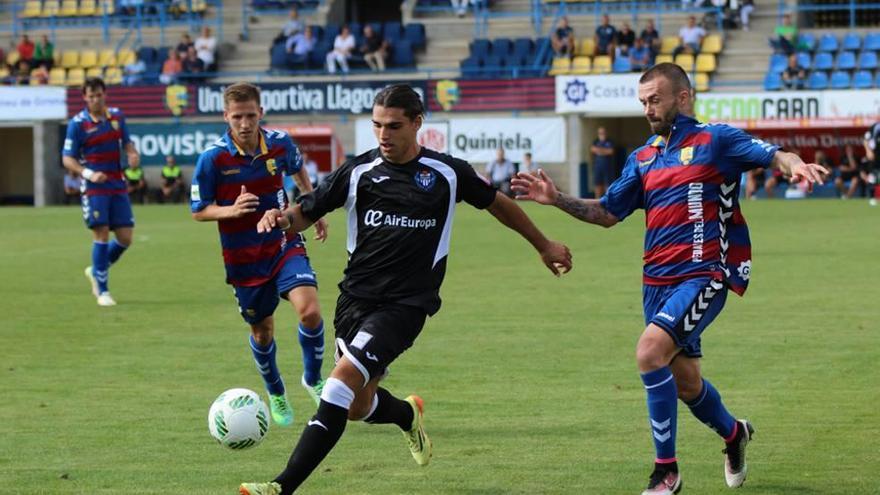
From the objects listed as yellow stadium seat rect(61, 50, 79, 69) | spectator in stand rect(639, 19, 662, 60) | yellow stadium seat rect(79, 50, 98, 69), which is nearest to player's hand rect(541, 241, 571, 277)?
spectator in stand rect(639, 19, 662, 60)

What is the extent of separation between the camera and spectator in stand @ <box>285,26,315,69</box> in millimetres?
42625

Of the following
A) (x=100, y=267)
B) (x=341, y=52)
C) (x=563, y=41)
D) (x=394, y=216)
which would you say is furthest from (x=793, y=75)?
(x=394, y=216)

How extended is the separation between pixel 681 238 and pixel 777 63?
107ft

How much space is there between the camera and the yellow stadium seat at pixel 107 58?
4534cm

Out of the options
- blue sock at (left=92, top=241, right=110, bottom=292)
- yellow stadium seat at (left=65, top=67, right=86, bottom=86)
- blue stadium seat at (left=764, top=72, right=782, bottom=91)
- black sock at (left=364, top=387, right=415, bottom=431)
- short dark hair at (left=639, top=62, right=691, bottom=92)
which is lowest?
blue sock at (left=92, top=241, right=110, bottom=292)

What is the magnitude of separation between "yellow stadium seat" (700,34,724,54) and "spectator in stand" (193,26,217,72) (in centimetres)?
1387

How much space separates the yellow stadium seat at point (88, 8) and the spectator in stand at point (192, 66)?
581 centimetres

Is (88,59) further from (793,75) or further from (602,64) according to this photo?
(793,75)

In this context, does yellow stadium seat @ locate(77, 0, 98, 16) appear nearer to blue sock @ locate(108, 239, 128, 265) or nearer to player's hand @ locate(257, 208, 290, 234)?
blue sock @ locate(108, 239, 128, 265)

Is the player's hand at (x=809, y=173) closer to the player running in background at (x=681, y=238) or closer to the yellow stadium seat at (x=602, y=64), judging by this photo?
the player running in background at (x=681, y=238)

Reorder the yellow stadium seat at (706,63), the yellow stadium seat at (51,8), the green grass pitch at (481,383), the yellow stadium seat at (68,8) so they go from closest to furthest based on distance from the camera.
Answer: the green grass pitch at (481,383), the yellow stadium seat at (706,63), the yellow stadium seat at (68,8), the yellow stadium seat at (51,8)

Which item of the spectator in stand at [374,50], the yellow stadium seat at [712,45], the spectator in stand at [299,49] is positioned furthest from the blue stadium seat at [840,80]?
the spectator in stand at [299,49]

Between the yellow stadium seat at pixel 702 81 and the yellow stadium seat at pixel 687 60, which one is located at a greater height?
the yellow stadium seat at pixel 687 60

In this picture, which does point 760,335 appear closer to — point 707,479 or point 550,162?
point 707,479
